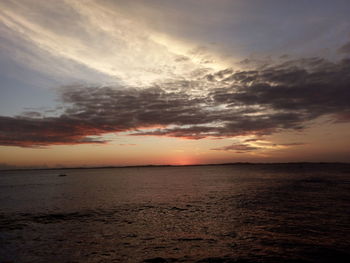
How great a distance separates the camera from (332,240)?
2294 cm

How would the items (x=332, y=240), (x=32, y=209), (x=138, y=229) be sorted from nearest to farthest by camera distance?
(x=332, y=240)
(x=138, y=229)
(x=32, y=209)

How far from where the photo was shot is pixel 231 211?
38.5m

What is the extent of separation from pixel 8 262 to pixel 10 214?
2665 centimetres

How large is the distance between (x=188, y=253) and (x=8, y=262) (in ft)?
47.8

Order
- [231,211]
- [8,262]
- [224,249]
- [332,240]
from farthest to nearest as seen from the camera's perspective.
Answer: [231,211]
[332,240]
[224,249]
[8,262]

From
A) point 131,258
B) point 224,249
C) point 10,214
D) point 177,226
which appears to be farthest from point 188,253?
point 10,214

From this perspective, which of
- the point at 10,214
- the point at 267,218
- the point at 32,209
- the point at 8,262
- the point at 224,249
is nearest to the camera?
the point at 8,262

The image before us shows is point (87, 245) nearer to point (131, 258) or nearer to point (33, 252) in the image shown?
point (33, 252)

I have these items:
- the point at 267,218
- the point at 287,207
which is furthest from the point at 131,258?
the point at 287,207

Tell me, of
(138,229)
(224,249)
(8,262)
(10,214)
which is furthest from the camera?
(10,214)

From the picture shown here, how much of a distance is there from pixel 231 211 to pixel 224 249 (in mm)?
17986

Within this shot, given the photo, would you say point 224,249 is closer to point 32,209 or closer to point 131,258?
point 131,258

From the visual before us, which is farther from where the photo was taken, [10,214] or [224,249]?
[10,214]

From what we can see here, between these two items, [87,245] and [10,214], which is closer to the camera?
[87,245]
